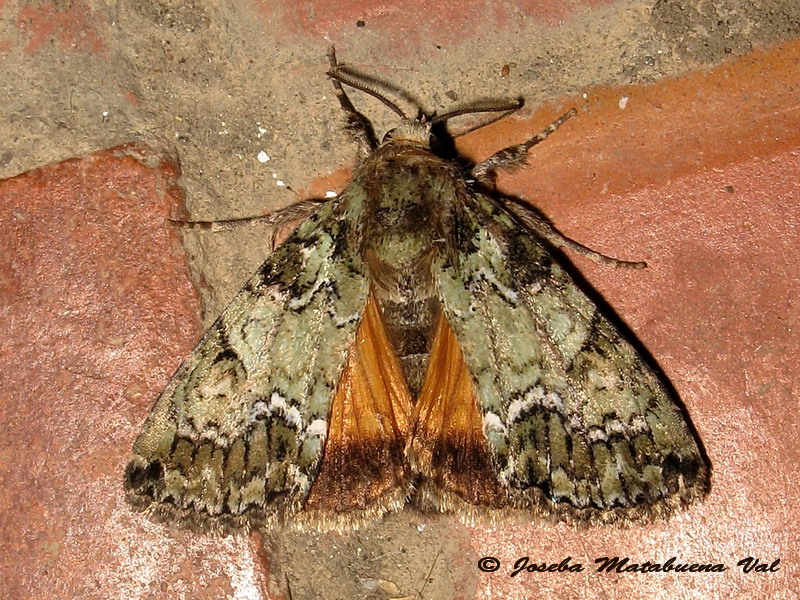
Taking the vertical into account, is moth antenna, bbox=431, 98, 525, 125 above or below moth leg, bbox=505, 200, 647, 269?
above

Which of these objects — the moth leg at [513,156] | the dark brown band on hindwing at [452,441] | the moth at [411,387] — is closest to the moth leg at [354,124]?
the moth at [411,387]

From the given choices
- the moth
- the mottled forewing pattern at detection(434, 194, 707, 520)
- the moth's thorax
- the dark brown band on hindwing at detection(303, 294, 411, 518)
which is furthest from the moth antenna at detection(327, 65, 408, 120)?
the dark brown band on hindwing at detection(303, 294, 411, 518)

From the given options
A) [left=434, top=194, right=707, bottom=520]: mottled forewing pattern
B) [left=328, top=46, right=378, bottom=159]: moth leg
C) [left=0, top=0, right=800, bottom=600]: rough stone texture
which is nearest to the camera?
[left=434, top=194, right=707, bottom=520]: mottled forewing pattern

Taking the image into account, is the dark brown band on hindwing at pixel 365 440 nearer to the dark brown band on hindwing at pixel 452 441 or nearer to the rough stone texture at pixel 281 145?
the dark brown band on hindwing at pixel 452 441

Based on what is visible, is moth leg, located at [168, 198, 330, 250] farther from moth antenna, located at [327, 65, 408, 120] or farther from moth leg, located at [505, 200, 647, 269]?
moth leg, located at [505, 200, 647, 269]

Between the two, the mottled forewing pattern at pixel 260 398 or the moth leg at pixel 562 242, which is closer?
the mottled forewing pattern at pixel 260 398

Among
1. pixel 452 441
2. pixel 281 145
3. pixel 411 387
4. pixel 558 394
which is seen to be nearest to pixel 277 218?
pixel 281 145

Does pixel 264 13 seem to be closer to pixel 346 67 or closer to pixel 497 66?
pixel 346 67
